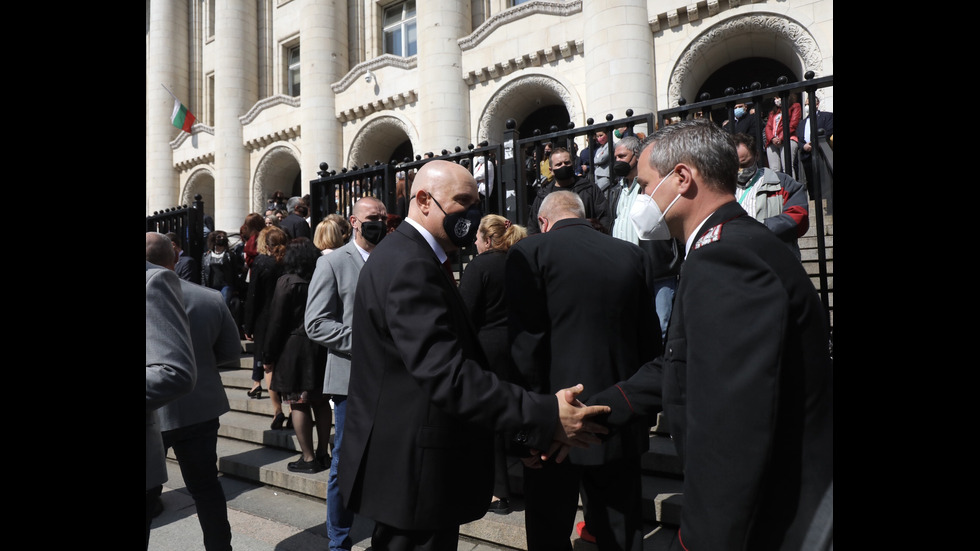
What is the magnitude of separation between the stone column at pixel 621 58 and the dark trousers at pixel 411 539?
36.7 ft

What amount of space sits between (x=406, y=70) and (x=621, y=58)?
708cm

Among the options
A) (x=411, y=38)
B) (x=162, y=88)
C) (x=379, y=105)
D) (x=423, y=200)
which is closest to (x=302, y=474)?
(x=423, y=200)

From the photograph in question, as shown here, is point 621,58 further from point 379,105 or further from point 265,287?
point 265,287

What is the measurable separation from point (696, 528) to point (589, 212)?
3803mm

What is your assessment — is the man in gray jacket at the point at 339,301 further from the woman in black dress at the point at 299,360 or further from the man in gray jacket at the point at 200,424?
the woman in black dress at the point at 299,360

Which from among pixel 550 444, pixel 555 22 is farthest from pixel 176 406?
pixel 555 22

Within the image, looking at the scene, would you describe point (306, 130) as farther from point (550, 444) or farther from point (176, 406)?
point (550, 444)

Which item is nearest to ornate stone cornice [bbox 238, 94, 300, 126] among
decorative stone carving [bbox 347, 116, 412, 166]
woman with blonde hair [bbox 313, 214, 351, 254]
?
decorative stone carving [bbox 347, 116, 412, 166]

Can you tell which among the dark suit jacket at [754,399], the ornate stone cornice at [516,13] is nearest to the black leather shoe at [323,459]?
the dark suit jacket at [754,399]

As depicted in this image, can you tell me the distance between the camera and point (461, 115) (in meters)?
15.7

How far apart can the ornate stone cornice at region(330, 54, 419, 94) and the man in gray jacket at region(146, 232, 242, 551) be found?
1456 centimetres

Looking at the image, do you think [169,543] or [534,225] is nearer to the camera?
[169,543]

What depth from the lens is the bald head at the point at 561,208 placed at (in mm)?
3203

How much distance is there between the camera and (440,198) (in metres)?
2.36
